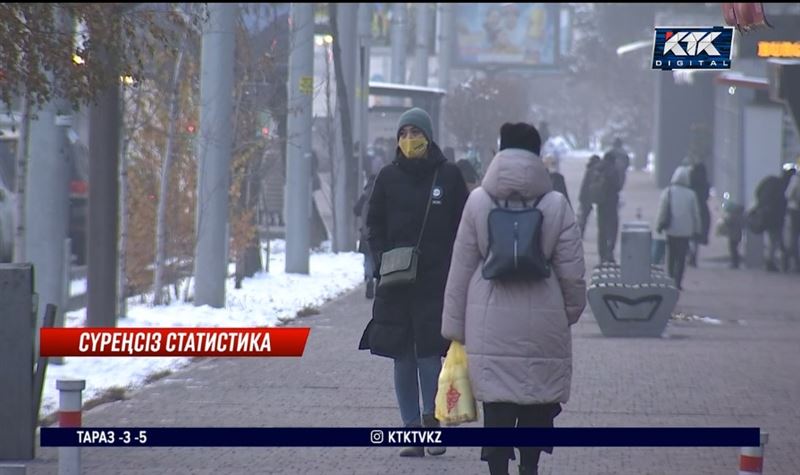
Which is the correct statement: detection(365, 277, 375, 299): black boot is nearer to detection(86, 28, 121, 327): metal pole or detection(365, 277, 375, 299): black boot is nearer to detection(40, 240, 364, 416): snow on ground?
detection(40, 240, 364, 416): snow on ground

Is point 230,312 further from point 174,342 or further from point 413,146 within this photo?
point 174,342

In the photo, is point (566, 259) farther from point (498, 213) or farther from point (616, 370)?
point (616, 370)

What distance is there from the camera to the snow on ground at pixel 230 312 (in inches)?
495

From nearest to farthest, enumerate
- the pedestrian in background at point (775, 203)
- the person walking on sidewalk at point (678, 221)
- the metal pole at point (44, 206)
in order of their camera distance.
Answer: the metal pole at point (44, 206)
the person walking on sidewalk at point (678, 221)
the pedestrian in background at point (775, 203)

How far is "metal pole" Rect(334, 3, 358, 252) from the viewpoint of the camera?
27.5 metres

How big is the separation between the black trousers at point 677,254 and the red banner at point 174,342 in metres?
14.6

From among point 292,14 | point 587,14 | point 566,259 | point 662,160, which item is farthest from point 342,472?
point 587,14

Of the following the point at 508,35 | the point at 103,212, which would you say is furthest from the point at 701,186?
the point at 508,35

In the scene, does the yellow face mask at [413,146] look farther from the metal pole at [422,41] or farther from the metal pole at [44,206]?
the metal pole at [422,41]

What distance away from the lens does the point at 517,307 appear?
7289mm

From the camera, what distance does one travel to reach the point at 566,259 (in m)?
Result: 7.33

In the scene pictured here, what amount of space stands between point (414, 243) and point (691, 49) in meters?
1.79

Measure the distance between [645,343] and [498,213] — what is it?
29.5 ft

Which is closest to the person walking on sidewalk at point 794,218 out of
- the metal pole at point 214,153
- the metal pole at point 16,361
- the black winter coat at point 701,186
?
the black winter coat at point 701,186
